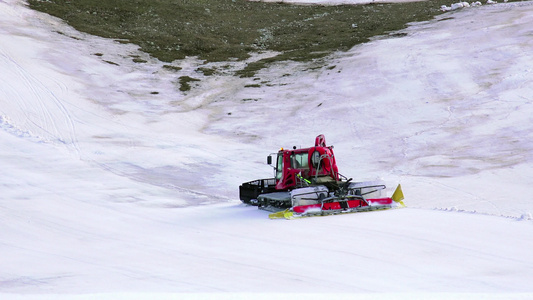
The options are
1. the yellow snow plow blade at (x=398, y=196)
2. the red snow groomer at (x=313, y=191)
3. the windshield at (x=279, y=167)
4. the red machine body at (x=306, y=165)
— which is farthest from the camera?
the windshield at (x=279, y=167)

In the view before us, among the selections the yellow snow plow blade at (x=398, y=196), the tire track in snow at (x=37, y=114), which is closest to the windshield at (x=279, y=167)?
the yellow snow plow blade at (x=398, y=196)

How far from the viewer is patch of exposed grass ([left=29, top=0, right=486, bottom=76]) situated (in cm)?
5669

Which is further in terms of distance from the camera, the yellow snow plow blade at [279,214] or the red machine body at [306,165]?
the red machine body at [306,165]

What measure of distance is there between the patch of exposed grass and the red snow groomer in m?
29.7

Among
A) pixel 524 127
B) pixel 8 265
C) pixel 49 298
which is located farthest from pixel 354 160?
pixel 49 298

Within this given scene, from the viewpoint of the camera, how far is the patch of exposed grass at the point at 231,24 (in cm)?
5669

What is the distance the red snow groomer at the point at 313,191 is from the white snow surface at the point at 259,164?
0.64 m

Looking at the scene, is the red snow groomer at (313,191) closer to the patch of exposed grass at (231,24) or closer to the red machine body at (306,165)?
the red machine body at (306,165)

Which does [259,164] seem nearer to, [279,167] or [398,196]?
[279,167]

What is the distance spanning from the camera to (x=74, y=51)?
5062cm

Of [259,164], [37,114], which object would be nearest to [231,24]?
[37,114]

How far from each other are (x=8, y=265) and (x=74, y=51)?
1602 inches

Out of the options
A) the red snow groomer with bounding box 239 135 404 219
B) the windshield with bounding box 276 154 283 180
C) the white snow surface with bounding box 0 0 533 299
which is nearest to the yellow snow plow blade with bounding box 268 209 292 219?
the red snow groomer with bounding box 239 135 404 219

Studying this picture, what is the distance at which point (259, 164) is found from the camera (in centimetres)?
2998
